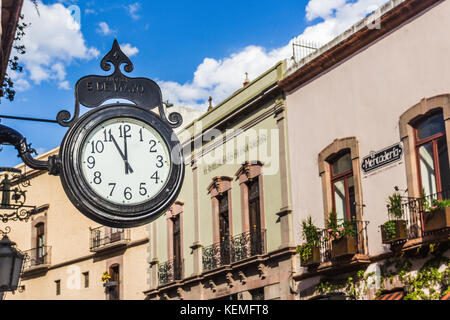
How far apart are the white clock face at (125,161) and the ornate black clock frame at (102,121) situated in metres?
0.04

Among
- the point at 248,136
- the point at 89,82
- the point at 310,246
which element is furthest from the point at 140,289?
the point at 89,82

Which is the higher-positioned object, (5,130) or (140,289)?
(140,289)

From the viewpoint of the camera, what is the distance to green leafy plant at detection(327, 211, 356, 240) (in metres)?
19.4

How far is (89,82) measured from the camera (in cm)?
400

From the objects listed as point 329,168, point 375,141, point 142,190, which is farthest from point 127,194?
point 329,168

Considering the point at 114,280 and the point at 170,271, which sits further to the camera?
the point at 114,280

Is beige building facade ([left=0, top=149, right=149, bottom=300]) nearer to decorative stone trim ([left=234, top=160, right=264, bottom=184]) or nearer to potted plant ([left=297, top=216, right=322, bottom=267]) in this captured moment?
decorative stone trim ([left=234, top=160, right=264, bottom=184])

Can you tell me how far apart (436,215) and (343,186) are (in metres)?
4.40

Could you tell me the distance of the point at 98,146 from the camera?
3.94 metres

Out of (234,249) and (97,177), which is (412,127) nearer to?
(234,249)

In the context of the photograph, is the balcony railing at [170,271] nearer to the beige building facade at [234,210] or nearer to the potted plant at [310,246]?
the beige building facade at [234,210]
